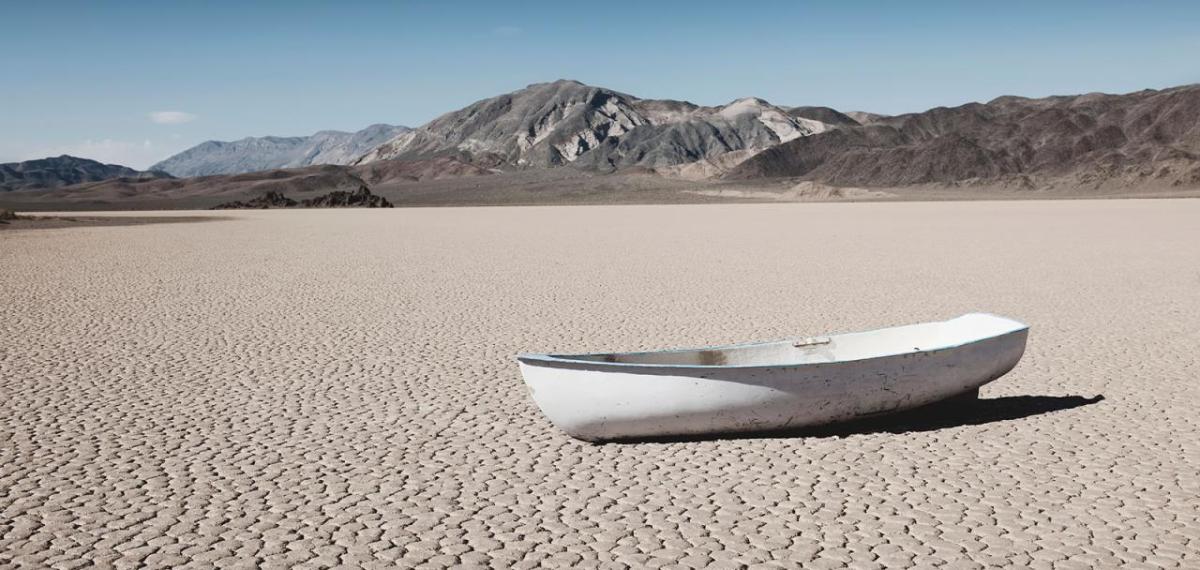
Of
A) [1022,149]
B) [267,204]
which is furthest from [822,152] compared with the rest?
[267,204]


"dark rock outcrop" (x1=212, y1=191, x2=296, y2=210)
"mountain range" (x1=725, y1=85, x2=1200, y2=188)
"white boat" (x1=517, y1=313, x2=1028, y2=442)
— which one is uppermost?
"mountain range" (x1=725, y1=85, x2=1200, y2=188)

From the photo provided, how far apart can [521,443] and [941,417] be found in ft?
A: 9.88

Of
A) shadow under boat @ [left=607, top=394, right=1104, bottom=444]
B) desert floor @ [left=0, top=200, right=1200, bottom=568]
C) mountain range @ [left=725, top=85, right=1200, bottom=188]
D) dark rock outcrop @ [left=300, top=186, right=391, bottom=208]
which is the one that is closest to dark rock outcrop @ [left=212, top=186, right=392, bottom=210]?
dark rock outcrop @ [left=300, top=186, right=391, bottom=208]

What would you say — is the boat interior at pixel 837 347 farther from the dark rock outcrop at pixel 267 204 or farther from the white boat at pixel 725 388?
the dark rock outcrop at pixel 267 204

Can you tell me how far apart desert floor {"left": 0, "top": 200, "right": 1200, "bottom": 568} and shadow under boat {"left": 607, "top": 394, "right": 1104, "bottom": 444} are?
0.04 meters

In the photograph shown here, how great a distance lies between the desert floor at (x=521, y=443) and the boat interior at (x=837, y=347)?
23.1 inches

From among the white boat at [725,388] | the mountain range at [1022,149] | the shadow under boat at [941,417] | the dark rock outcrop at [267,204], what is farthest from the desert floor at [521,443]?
the mountain range at [1022,149]

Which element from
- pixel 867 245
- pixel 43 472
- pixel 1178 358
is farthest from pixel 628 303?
pixel 867 245

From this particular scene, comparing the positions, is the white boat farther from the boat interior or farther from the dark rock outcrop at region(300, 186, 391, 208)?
the dark rock outcrop at region(300, 186, 391, 208)

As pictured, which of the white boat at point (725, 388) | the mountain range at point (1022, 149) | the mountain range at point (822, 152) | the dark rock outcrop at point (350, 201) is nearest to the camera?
the white boat at point (725, 388)

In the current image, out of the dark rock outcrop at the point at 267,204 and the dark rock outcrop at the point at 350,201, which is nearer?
the dark rock outcrop at the point at 350,201

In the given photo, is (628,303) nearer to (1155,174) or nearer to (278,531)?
(278,531)

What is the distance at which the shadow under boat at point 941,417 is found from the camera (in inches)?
271

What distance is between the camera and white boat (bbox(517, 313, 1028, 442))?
252 inches
